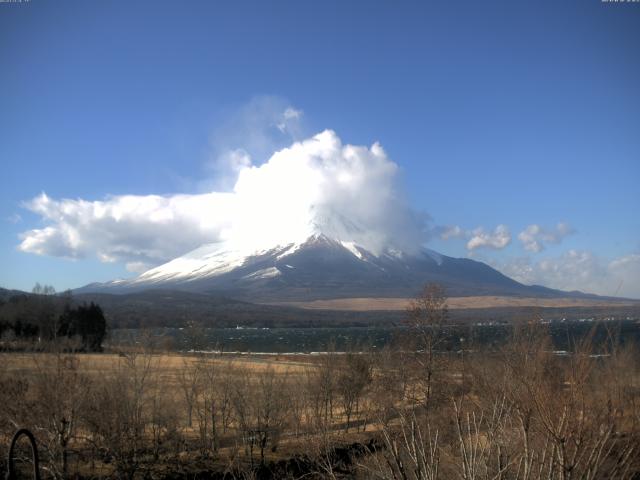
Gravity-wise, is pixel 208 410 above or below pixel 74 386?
below

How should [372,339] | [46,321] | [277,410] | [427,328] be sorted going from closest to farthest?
[277,410], [427,328], [46,321], [372,339]

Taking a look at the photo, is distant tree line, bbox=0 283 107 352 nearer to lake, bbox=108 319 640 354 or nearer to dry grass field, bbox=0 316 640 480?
lake, bbox=108 319 640 354

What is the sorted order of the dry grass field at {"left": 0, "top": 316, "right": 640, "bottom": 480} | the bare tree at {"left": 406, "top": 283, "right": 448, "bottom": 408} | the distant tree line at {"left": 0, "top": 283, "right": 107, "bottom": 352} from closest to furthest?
1. the dry grass field at {"left": 0, "top": 316, "right": 640, "bottom": 480}
2. the bare tree at {"left": 406, "top": 283, "right": 448, "bottom": 408}
3. the distant tree line at {"left": 0, "top": 283, "right": 107, "bottom": 352}

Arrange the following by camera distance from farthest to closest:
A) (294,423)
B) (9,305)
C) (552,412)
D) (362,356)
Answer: (9,305)
(362,356)
(294,423)
(552,412)

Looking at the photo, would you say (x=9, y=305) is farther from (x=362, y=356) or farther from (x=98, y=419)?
(x=98, y=419)

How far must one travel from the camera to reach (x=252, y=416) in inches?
1234

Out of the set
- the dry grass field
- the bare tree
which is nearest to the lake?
the bare tree

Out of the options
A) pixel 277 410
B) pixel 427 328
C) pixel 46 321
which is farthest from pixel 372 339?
pixel 277 410

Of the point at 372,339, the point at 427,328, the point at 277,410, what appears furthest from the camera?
the point at 372,339

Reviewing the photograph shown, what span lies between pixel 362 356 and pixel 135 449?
23180mm

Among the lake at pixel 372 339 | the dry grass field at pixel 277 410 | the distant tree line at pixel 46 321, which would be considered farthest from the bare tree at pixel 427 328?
the distant tree line at pixel 46 321

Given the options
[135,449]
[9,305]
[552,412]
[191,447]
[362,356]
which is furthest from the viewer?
[9,305]

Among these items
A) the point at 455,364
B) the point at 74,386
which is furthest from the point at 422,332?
the point at 74,386

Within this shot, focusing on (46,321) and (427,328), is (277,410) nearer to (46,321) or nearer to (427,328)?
(427,328)
